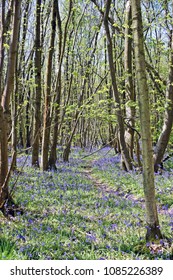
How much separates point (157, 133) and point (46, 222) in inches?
318

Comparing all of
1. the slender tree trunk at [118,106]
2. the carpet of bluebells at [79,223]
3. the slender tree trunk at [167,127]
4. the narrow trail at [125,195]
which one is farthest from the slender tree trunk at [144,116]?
the slender tree trunk at [167,127]

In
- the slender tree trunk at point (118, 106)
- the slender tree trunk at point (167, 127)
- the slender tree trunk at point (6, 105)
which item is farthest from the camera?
the slender tree trunk at point (167, 127)

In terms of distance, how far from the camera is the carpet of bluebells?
12.8 ft

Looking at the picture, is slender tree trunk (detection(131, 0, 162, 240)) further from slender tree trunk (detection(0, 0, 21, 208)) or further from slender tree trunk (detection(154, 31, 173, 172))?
slender tree trunk (detection(154, 31, 173, 172))

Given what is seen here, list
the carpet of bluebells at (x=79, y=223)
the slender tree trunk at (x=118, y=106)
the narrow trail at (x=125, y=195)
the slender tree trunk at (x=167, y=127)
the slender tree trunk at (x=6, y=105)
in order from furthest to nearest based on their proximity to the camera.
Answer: the slender tree trunk at (x=167, y=127) < the slender tree trunk at (x=118, y=106) < the narrow trail at (x=125, y=195) < the slender tree trunk at (x=6, y=105) < the carpet of bluebells at (x=79, y=223)

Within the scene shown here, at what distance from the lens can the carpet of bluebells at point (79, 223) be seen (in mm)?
3900

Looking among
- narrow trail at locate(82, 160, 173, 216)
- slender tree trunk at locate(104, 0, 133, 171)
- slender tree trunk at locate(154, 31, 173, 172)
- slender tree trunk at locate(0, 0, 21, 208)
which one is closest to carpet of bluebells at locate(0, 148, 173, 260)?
narrow trail at locate(82, 160, 173, 216)

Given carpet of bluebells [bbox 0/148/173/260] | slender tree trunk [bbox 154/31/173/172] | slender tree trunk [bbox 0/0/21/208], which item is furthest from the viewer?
slender tree trunk [bbox 154/31/173/172]

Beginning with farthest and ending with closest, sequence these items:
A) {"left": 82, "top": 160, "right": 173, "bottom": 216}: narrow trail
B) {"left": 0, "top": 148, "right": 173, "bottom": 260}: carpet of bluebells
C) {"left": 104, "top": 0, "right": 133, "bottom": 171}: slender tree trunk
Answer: {"left": 104, "top": 0, "right": 133, "bottom": 171}: slender tree trunk < {"left": 82, "top": 160, "right": 173, "bottom": 216}: narrow trail < {"left": 0, "top": 148, "right": 173, "bottom": 260}: carpet of bluebells

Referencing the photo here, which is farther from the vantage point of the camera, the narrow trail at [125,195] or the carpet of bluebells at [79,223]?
the narrow trail at [125,195]

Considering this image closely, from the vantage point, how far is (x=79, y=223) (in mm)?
5176

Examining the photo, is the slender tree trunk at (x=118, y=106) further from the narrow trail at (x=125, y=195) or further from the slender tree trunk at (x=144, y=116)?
the slender tree trunk at (x=144, y=116)

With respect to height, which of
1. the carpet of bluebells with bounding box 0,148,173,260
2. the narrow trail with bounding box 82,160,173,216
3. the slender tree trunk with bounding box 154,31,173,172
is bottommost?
the narrow trail with bounding box 82,160,173,216

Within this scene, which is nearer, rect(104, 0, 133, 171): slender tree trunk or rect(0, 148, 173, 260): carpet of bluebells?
rect(0, 148, 173, 260): carpet of bluebells
